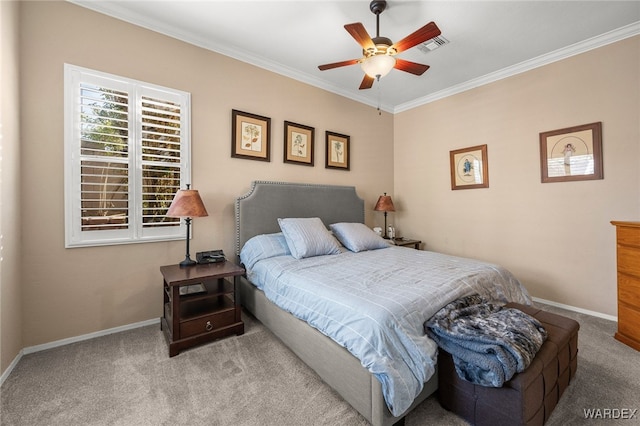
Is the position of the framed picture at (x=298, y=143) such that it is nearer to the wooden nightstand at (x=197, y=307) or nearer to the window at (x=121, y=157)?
the window at (x=121, y=157)

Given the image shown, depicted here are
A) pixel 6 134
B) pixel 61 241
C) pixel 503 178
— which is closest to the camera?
pixel 6 134

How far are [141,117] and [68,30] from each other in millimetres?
782

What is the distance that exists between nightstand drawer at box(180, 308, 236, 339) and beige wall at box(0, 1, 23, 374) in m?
1.07

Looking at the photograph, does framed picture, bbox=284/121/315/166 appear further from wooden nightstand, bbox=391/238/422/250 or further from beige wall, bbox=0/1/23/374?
beige wall, bbox=0/1/23/374

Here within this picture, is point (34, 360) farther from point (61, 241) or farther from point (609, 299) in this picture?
point (609, 299)

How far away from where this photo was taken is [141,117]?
8.04ft

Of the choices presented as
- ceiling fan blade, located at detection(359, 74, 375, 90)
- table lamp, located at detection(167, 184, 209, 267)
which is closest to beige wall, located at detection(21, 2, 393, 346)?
table lamp, located at detection(167, 184, 209, 267)

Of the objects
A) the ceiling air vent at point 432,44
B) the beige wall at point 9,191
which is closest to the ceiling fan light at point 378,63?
the ceiling air vent at point 432,44

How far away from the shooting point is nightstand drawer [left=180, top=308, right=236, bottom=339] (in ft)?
6.83

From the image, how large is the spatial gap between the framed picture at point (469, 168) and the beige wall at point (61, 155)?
2.33 metres

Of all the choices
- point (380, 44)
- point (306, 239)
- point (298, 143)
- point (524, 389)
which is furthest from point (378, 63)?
point (524, 389)

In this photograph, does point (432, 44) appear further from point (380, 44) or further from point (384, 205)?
point (384, 205)

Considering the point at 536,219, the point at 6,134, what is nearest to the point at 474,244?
the point at 536,219

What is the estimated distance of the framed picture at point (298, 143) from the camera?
3412 millimetres
